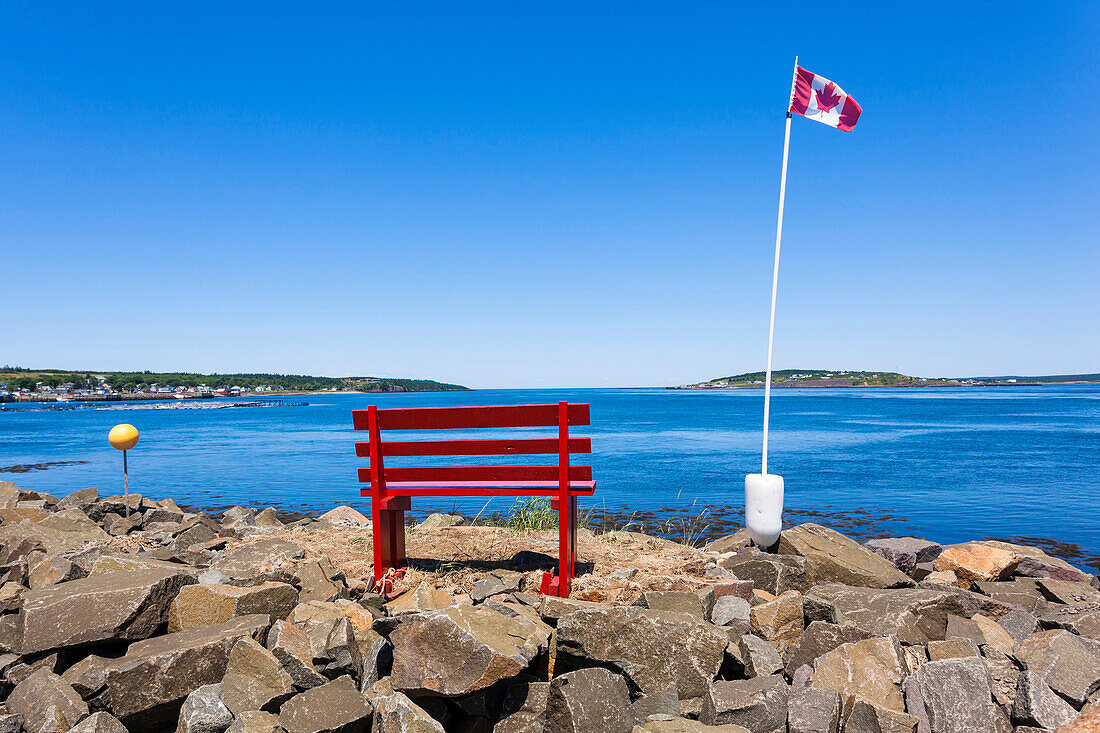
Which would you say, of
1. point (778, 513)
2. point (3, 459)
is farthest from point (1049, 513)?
point (3, 459)

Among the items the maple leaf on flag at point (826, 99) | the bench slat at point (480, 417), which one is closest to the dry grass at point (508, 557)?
the bench slat at point (480, 417)

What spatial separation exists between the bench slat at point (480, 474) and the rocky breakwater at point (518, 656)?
105cm

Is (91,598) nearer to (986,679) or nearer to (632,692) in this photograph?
(632,692)

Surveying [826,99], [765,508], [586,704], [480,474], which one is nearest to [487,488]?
[480,474]

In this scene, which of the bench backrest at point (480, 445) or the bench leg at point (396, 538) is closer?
the bench backrest at point (480, 445)

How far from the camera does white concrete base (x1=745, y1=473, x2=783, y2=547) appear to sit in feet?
29.0

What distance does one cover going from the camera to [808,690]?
5051mm

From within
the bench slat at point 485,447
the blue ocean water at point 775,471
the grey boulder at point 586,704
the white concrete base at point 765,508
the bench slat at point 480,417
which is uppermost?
the bench slat at point 480,417

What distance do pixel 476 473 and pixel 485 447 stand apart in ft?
1.01

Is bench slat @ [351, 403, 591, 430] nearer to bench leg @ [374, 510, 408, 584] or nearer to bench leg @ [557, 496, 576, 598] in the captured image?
bench leg @ [557, 496, 576, 598]

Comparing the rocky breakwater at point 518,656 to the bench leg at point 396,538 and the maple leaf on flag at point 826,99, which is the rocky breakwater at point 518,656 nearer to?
the bench leg at point 396,538

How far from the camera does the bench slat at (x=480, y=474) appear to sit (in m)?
7.26

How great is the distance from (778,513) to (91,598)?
754cm

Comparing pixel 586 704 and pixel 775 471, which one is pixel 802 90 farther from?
pixel 775 471
